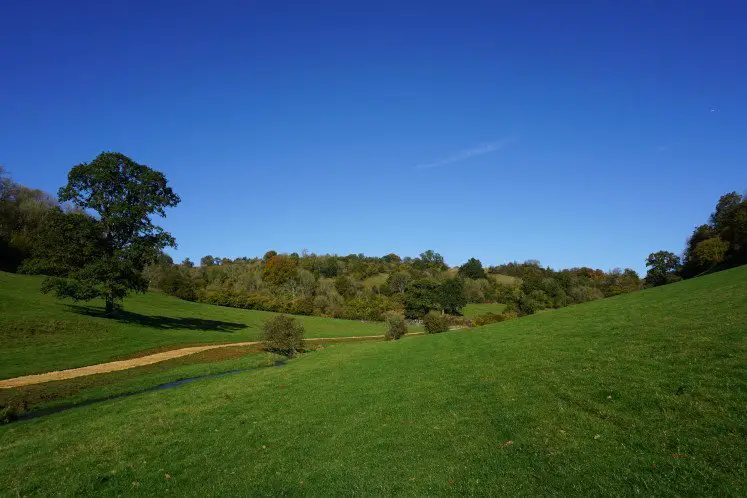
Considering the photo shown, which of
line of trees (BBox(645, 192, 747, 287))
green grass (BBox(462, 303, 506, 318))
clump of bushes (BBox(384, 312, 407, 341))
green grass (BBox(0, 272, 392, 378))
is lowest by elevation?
green grass (BBox(462, 303, 506, 318))

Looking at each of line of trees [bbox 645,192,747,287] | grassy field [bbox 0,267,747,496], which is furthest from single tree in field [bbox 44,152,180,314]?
line of trees [bbox 645,192,747,287]

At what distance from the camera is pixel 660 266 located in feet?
316

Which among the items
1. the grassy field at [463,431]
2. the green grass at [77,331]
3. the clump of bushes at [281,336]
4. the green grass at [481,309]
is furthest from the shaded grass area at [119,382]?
the green grass at [481,309]

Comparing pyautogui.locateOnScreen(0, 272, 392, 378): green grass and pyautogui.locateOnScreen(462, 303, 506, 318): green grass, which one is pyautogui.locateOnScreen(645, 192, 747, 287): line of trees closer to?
pyautogui.locateOnScreen(462, 303, 506, 318): green grass

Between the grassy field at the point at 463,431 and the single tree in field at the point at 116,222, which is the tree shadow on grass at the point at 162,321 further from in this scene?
the grassy field at the point at 463,431

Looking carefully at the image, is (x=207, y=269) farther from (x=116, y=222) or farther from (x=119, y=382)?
(x=119, y=382)

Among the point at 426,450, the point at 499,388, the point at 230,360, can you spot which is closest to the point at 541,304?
the point at 230,360

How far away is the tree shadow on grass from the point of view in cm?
5138

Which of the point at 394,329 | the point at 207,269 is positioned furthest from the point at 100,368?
the point at 207,269

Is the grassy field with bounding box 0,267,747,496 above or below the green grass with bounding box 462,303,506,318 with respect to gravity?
above

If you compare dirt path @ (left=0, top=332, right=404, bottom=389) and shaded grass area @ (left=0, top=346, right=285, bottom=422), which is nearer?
shaded grass area @ (left=0, top=346, right=285, bottom=422)

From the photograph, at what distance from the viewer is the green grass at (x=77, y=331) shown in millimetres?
33812

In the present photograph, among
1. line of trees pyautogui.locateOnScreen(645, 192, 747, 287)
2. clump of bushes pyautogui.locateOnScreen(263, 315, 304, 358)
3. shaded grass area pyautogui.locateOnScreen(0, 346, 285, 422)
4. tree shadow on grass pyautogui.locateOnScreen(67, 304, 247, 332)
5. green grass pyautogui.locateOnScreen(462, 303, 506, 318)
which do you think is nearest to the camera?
shaded grass area pyautogui.locateOnScreen(0, 346, 285, 422)

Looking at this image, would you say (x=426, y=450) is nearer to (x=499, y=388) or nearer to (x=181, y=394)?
(x=499, y=388)
